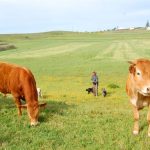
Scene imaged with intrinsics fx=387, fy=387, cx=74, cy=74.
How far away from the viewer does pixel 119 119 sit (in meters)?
12.1

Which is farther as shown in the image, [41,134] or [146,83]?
[41,134]

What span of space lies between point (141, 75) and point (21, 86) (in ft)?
14.3

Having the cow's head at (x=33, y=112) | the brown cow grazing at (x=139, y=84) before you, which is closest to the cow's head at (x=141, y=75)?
the brown cow grazing at (x=139, y=84)

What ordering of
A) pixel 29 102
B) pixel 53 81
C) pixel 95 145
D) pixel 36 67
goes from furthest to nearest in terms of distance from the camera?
pixel 36 67
pixel 53 81
pixel 29 102
pixel 95 145

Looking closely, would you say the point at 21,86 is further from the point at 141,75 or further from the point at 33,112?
the point at 141,75

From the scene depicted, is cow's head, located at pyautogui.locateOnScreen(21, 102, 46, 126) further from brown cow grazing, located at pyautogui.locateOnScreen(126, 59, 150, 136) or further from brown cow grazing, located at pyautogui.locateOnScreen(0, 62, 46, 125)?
brown cow grazing, located at pyautogui.locateOnScreen(126, 59, 150, 136)

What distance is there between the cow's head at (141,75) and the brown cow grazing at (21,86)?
333 cm

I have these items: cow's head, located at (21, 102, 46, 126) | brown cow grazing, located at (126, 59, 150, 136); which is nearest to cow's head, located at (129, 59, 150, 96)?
brown cow grazing, located at (126, 59, 150, 136)

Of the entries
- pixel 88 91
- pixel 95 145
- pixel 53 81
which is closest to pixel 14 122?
pixel 95 145

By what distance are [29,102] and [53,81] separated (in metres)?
30.0

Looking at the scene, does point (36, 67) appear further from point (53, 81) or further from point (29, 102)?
point (29, 102)

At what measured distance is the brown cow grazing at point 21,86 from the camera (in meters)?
11.8

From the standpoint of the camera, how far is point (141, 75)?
9.82 m

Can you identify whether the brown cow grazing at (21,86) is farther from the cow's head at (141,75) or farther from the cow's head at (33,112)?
the cow's head at (141,75)
